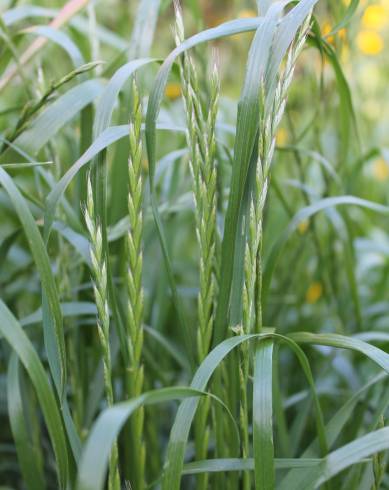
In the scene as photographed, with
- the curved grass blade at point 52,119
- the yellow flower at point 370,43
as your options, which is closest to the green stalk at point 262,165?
the curved grass blade at point 52,119

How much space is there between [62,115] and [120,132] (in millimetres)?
155

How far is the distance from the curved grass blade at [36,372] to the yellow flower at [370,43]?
2015mm

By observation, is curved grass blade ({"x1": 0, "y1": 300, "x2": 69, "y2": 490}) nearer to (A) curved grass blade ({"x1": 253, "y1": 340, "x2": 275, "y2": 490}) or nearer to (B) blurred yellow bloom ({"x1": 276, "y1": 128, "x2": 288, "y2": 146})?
(A) curved grass blade ({"x1": 253, "y1": 340, "x2": 275, "y2": 490})

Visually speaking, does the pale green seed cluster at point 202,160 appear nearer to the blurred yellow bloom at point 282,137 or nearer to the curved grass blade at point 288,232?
the curved grass blade at point 288,232

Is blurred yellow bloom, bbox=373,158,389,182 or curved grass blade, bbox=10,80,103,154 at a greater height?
blurred yellow bloom, bbox=373,158,389,182

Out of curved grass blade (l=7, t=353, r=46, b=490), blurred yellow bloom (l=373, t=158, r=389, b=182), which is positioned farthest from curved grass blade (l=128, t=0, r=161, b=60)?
blurred yellow bloom (l=373, t=158, r=389, b=182)

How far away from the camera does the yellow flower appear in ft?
7.64

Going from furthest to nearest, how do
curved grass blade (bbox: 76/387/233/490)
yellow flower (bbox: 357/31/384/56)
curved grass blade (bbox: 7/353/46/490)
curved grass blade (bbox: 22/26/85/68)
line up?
yellow flower (bbox: 357/31/384/56)
curved grass blade (bbox: 22/26/85/68)
curved grass blade (bbox: 7/353/46/490)
curved grass blade (bbox: 76/387/233/490)

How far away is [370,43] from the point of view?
2342 millimetres

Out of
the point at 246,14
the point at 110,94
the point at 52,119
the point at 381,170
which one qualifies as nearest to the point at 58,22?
the point at 52,119

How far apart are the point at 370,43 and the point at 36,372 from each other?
2.07 metres

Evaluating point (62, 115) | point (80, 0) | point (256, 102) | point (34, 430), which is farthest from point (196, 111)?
point (34, 430)

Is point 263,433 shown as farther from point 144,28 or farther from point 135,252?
point 144,28

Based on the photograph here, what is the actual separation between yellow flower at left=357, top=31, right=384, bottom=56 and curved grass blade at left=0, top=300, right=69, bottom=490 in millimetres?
2015
